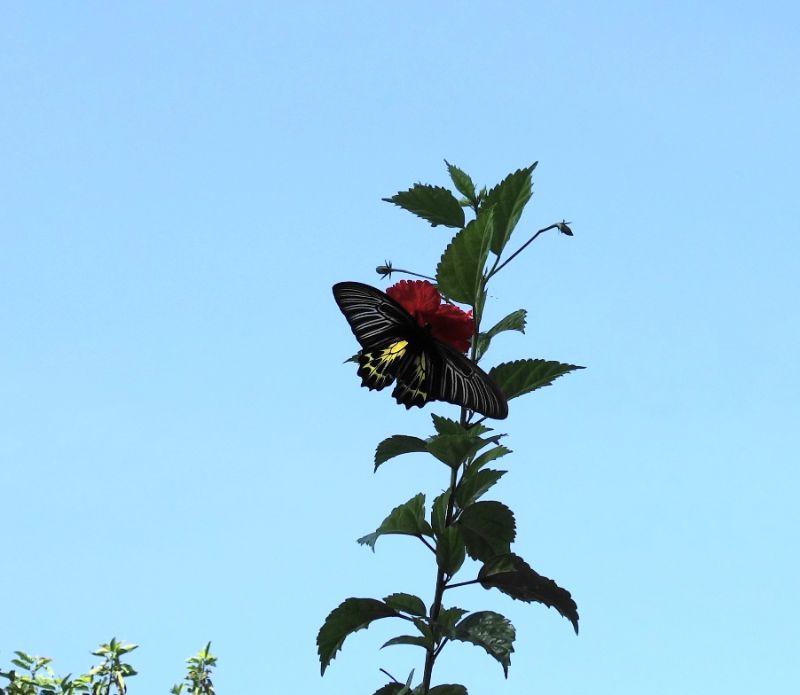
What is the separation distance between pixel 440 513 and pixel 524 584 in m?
0.33

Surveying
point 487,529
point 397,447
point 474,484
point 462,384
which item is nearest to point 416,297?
point 462,384

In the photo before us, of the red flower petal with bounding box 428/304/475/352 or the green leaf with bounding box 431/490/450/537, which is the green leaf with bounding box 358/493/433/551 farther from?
the red flower petal with bounding box 428/304/475/352

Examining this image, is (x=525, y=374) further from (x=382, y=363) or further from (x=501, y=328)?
(x=382, y=363)

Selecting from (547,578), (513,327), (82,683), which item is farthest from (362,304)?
(82,683)

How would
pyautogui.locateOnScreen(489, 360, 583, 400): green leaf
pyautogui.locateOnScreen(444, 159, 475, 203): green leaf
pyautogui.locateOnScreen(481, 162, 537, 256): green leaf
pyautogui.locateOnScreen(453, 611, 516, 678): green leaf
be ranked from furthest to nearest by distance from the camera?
1. pyautogui.locateOnScreen(444, 159, 475, 203): green leaf
2. pyautogui.locateOnScreen(481, 162, 537, 256): green leaf
3. pyautogui.locateOnScreen(489, 360, 583, 400): green leaf
4. pyautogui.locateOnScreen(453, 611, 516, 678): green leaf

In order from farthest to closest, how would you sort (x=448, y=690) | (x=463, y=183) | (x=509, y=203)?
(x=463, y=183) → (x=509, y=203) → (x=448, y=690)

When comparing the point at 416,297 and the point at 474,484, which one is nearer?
the point at 474,484

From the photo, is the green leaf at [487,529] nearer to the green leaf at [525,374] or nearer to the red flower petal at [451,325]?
A: the green leaf at [525,374]

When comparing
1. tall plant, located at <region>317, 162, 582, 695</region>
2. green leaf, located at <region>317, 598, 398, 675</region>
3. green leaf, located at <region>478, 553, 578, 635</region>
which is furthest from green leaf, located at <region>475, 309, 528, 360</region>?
green leaf, located at <region>317, 598, 398, 675</region>

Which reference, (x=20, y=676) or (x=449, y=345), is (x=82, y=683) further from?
(x=449, y=345)

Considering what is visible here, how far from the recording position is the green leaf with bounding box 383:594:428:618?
3072 millimetres

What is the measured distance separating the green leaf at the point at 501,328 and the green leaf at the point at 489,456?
1.10 ft

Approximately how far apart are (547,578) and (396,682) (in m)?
0.55

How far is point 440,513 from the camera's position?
310 centimetres
